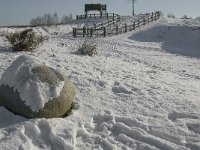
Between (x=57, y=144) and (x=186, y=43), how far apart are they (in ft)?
83.5

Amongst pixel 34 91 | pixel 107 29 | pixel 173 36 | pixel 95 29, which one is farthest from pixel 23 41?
pixel 107 29

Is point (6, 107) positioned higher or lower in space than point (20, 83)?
lower

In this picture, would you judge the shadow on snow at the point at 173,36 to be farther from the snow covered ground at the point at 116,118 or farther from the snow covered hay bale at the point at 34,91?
the snow covered hay bale at the point at 34,91

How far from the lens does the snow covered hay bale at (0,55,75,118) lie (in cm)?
699

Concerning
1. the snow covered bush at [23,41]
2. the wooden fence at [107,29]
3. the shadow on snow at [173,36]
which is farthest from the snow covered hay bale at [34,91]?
the wooden fence at [107,29]

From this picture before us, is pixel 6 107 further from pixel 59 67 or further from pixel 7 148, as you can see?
pixel 59 67

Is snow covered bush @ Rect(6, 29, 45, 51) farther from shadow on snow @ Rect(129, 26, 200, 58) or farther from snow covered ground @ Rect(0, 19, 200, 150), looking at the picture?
shadow on snow @ Rect(129, 26, 200, 58)

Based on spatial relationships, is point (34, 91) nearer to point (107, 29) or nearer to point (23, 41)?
point (23, 41)

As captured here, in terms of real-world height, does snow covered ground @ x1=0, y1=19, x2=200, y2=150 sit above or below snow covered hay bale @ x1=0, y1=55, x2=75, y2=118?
below

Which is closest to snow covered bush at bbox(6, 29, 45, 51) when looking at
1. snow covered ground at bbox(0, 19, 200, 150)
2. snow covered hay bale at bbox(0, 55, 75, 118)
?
snow covered ground at bbox(0, 19, 200, 150)

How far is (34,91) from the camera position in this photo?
→ 280 inches

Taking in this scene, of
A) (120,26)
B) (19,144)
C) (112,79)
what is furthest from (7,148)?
(120,26)

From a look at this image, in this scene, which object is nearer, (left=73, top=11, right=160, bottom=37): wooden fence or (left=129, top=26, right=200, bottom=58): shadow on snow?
(left=129, top=26, right=200, bottom=58): shadow on snow

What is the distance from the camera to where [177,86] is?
406 inches
